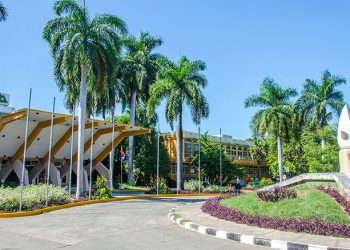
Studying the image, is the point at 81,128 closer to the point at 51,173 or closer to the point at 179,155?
the point at 179,155

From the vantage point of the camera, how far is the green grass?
9.85 metres

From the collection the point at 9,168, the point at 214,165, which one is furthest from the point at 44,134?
the point at 214,165

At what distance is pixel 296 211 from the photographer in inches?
411

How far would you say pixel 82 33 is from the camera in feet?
72.8

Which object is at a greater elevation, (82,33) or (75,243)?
(82,33)

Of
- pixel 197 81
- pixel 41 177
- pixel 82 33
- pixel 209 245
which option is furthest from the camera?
pixel 41 177

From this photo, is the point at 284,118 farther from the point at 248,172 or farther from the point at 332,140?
the point at 248,172

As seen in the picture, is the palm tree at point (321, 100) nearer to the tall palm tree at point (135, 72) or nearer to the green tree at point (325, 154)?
the green tree at point (325, 154)

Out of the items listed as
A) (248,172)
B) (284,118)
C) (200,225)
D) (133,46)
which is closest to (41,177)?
(133,46)

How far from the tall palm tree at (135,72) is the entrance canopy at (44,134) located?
4672mm

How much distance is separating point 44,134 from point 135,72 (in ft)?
39.6

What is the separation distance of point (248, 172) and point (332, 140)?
2083 centimetres

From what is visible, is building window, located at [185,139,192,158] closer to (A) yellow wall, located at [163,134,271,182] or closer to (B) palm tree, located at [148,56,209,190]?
(A) yellow wall, located at [163,134,271,182]

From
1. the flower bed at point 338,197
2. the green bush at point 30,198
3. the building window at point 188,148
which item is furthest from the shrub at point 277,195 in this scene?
the building window at point 188,148
